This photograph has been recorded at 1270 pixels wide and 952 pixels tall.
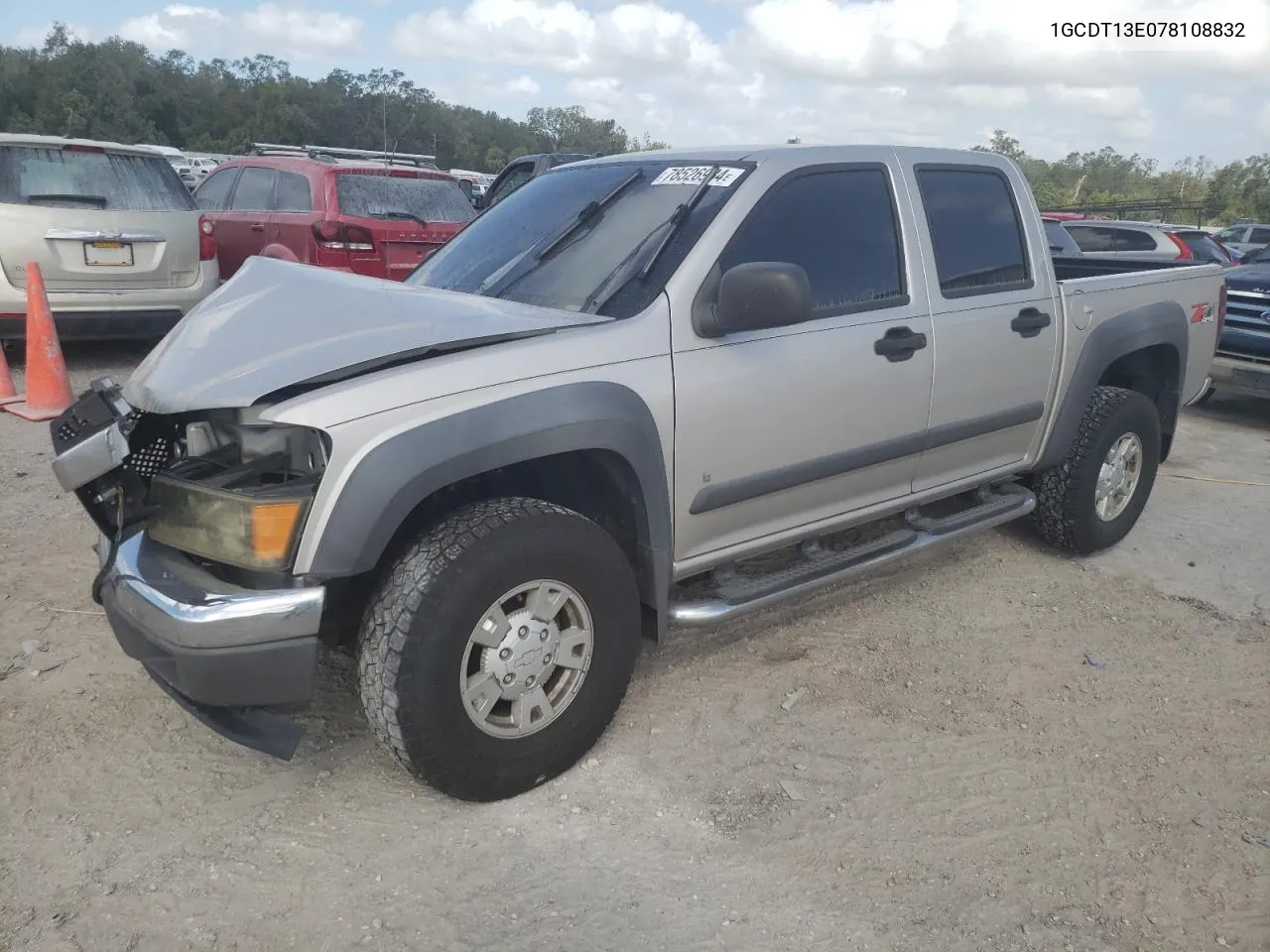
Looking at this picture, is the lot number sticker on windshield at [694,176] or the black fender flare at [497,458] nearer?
the black fender flare at [497,458]

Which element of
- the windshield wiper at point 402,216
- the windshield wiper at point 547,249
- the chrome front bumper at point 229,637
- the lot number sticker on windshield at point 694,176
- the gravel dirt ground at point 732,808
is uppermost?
the lot number sticker on windshield at point 694,176

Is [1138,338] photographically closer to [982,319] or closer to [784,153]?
[982,319]

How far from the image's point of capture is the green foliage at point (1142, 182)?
Result: 3922 centimetres

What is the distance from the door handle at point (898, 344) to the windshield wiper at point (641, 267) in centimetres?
82

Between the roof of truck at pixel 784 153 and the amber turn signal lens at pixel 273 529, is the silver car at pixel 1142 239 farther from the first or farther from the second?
the amber turn signal lens at pixel 273 529

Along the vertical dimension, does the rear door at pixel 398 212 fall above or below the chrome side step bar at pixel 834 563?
above

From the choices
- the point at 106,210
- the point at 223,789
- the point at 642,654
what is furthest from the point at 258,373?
the point at 106,210

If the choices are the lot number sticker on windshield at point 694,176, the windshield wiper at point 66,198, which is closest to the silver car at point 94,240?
the windshield wiper at point 66,198

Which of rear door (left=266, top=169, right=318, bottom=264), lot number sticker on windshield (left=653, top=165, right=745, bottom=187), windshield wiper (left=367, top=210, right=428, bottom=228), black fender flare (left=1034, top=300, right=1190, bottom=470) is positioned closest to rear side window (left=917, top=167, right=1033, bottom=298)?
black fender flare (left=1034, top=300, right=1190, bottom=470)

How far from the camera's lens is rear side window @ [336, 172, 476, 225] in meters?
8.13

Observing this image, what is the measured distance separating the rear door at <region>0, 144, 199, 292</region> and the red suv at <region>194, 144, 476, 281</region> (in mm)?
500

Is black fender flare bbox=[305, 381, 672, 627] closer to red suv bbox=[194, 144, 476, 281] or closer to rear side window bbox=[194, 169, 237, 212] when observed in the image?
red suv bbox=[194, 144, 476, 281]

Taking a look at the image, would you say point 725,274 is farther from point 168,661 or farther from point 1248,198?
point 1248,198

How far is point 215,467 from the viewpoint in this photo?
8.85ft
